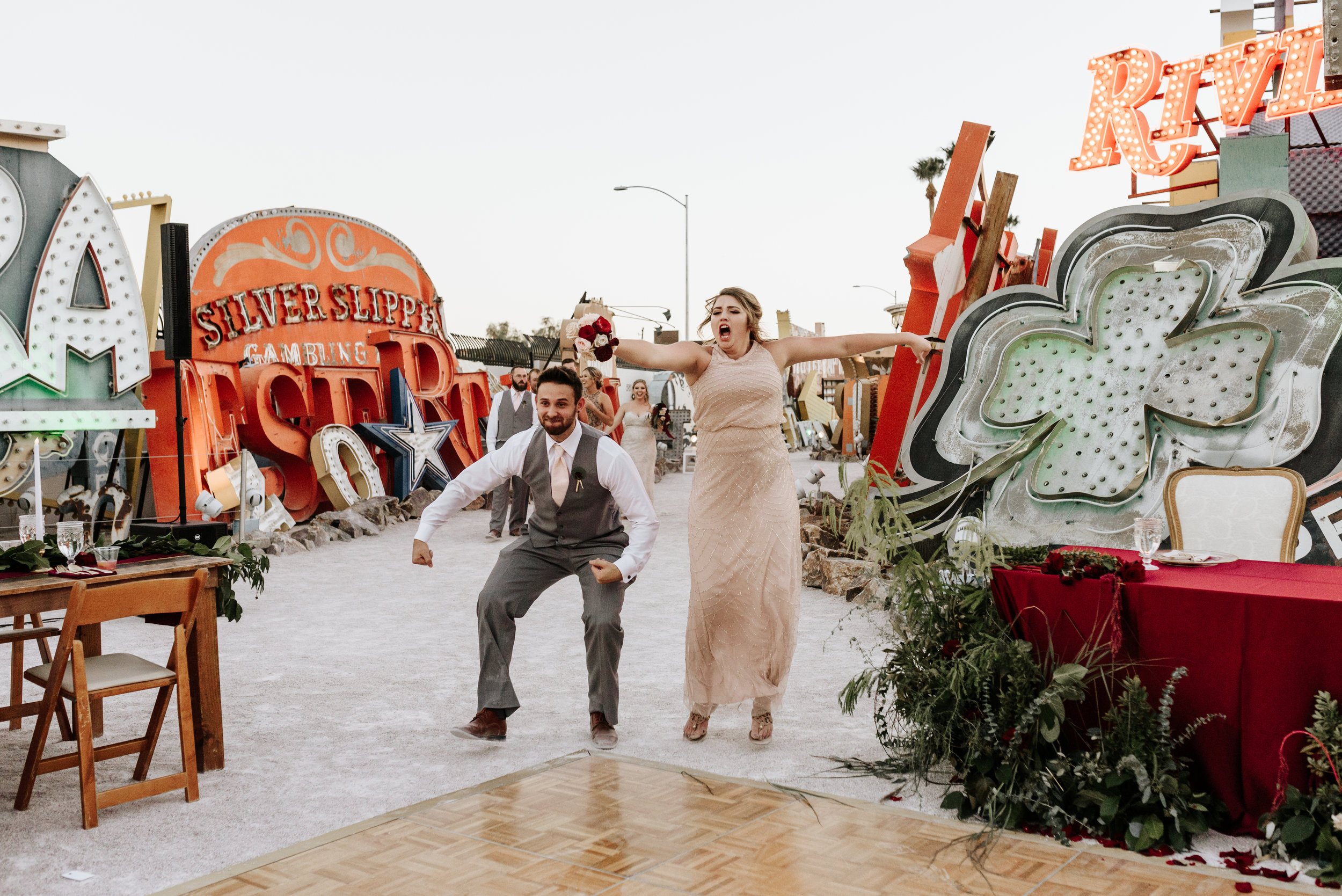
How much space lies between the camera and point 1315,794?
11.0 ft

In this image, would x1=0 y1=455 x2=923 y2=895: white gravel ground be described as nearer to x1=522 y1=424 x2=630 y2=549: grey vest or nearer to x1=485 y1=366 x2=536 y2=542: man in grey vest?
x1=522 y1=424 x2=630 y2=549: grey vest

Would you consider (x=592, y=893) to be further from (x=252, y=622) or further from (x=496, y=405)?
(x=496, y=405)

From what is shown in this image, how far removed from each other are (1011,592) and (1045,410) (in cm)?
443

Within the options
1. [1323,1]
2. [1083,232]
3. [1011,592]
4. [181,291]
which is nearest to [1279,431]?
[1083,232]

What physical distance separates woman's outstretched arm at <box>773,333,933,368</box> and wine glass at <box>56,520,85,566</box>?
3.21 m

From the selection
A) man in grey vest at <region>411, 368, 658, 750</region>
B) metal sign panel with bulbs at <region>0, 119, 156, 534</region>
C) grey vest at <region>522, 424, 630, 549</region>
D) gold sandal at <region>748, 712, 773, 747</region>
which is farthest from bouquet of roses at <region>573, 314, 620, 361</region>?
metal sign panel with bulbs at <region>0, 119, 156, 534</region>

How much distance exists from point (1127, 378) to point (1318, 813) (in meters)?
5.01

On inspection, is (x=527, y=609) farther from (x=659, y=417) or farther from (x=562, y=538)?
(x=659, y=417)

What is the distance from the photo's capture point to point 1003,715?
3.90 metres

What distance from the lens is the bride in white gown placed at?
12.5 metres

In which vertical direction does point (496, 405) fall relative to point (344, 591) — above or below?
above

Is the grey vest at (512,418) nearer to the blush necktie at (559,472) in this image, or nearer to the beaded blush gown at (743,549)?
the blush necktie at (559,472)

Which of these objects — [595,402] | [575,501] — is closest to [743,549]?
[575,501]

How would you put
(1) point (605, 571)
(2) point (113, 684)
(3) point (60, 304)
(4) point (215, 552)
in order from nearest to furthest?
(2) point (113, 684) < (1) point (605, 571) < (4) point (215, 552) < (3) point (60, 304)
